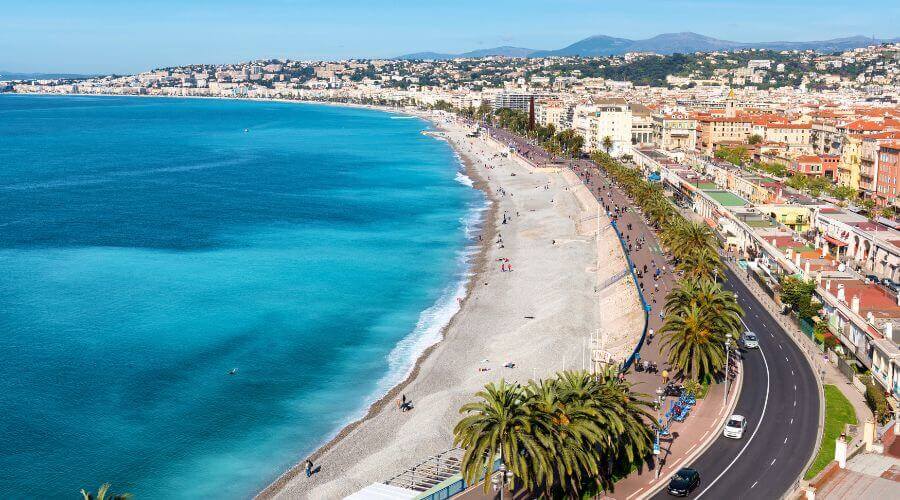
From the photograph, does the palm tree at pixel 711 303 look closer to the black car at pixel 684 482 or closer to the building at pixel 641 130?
the black car at pixel 684 482

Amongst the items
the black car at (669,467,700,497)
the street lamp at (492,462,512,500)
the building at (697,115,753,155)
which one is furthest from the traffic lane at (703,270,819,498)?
the building at (697,115,753,155)

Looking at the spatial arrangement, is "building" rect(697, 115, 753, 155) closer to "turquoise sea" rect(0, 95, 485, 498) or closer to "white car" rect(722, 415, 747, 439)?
"turquoise sea" rect(0, 95, 485, 498)

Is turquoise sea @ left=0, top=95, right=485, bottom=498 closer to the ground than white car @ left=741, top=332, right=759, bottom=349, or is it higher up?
closer to the ground

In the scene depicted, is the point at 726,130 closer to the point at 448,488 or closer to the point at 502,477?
the point at 448,488

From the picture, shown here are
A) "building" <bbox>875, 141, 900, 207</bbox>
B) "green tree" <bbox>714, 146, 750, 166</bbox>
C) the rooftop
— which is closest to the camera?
"building" <bbox>875, 141, 900, 207</bbox>

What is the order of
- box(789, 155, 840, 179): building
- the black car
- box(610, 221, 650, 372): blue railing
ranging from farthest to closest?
1. box(789, 155, 840, 179): building
2. box(610, 221, 650, 372): blue railing
3. the black car

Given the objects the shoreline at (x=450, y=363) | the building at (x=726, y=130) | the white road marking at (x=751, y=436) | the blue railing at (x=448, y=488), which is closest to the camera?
the blue railing at (x=448, y=488)

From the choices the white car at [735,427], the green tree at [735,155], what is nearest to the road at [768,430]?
the white car at [735,427]
